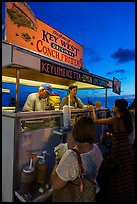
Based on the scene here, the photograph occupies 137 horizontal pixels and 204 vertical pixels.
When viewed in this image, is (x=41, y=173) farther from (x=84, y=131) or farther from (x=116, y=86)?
(x=116, y=86)

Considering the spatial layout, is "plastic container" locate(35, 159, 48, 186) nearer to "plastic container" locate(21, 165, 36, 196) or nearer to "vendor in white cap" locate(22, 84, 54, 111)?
"plastic container" locate(21, 165, 36, 196)

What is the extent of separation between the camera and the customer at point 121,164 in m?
→ 2.78

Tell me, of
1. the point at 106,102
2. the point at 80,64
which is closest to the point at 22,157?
the point at 106,102

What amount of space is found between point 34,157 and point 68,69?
1693mm

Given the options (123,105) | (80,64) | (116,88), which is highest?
(80,64)

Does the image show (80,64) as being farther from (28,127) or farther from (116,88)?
(28,127)

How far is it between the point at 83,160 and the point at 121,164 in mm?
1419

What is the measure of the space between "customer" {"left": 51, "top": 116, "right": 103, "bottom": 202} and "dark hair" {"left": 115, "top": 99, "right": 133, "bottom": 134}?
1179mm

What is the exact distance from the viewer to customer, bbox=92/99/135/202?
2.78 meters

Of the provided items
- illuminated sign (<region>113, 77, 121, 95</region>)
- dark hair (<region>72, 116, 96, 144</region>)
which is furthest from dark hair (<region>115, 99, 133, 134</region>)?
illuminated sign (<region>113, 77, 121, 95</region>)

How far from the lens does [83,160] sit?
1.71m

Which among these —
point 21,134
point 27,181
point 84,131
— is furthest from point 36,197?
point 84,131

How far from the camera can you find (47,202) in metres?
2.45

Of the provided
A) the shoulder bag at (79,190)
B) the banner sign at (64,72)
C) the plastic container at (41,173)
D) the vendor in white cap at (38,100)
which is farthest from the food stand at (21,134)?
the vendor in white cap at (38,100)
